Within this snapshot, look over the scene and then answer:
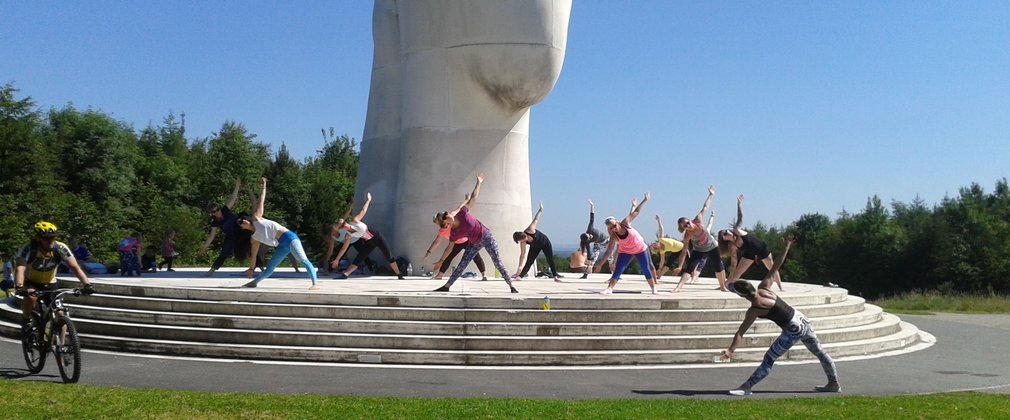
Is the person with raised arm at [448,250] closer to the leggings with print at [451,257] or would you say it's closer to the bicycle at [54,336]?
the leggings with print at [451,257]

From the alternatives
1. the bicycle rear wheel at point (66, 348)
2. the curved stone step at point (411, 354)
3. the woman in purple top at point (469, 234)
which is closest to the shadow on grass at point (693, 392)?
the curved stone step at point (411, 354)

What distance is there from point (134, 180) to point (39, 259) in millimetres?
42158

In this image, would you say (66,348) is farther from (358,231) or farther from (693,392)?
(358,231)

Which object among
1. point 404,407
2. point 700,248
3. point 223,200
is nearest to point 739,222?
point 700,248

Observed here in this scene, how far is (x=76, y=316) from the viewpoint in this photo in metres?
12.1

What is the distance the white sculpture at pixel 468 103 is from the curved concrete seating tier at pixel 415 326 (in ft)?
21.1

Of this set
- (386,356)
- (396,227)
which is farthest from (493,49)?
(386,356)

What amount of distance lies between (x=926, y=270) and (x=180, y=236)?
1630 inches

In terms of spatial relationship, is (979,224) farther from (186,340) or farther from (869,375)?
(186,340)

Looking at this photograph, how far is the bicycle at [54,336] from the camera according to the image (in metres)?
8.69

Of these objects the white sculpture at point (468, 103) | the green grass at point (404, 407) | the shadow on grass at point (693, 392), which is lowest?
the shadow on grass at point (693, 392)

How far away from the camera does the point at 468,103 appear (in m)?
18.7

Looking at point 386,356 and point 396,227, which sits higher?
point 396,227

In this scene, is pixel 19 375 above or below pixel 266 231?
below
